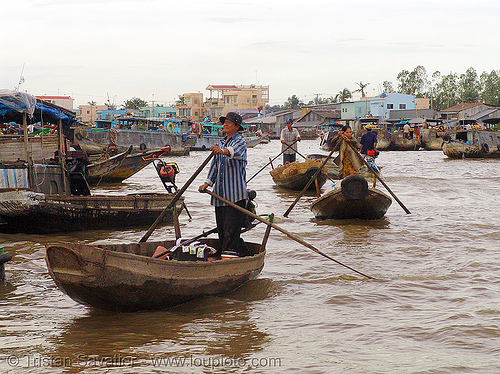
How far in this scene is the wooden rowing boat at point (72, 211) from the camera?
8.48 meters

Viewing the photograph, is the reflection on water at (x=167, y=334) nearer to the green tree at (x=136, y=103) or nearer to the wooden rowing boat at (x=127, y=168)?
the wooden rowing boat at (x=127, y=168)

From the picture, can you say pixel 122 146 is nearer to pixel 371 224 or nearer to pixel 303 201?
pixel 303 201

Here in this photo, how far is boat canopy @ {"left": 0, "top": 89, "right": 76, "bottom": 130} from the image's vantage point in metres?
8.38

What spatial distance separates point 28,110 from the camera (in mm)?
8477

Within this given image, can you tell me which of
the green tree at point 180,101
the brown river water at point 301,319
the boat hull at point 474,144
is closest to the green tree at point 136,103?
the green tree at point 180,101

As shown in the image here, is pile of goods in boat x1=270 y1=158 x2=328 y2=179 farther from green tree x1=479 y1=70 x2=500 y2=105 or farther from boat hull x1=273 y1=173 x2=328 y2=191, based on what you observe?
green tree x1=479 y1=70 x2=500 y2=105

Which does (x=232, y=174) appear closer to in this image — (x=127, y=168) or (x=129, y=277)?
(x=129, y=277)

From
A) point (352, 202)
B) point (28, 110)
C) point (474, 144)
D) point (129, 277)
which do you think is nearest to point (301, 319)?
point (129, 277)

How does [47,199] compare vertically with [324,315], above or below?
above

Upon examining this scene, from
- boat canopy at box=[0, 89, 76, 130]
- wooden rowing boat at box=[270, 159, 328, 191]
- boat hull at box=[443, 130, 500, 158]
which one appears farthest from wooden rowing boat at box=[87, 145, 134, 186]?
boat hull at box=[443, 130, 500, 158]

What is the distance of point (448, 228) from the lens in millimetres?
9523

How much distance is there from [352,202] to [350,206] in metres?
0.15

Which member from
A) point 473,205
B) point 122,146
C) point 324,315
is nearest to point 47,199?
point 324,315

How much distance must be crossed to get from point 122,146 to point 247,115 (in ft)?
153
